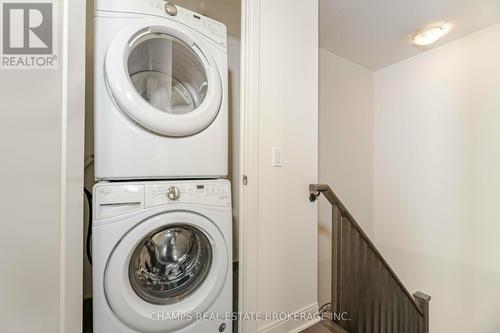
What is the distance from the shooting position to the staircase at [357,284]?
132 cm

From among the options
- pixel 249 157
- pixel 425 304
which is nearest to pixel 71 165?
pixel 249 157

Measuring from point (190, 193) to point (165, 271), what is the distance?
391 millimetres

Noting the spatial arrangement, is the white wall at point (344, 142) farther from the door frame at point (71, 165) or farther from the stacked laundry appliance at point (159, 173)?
the door frame at point (71, 165)

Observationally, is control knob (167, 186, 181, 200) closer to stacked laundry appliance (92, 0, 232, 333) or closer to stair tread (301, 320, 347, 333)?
stacked laundry appliance (92, 0, 232, 333)

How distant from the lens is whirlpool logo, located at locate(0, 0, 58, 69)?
0.66m

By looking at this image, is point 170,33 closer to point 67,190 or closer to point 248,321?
point 67,190

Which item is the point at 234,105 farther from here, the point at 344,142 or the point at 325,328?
the point at 325,328

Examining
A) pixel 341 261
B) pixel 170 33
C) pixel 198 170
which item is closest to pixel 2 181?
pixel 198 170

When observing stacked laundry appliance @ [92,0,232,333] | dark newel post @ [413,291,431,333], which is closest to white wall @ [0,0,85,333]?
stacked laundry appliance @ [92,0,232,333]

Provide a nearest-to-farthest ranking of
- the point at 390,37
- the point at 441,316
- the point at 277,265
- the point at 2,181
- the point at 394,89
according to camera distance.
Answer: the point at 2,181, the point at 277,265, the point at 390,37, the point at 441,316, the point at 394,89

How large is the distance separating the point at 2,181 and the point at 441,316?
3.17 meters

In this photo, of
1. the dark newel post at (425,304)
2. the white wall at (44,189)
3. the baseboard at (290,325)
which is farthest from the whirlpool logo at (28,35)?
the dark newel post at (425,304)

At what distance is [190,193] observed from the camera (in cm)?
102

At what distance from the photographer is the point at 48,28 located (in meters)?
0.71
